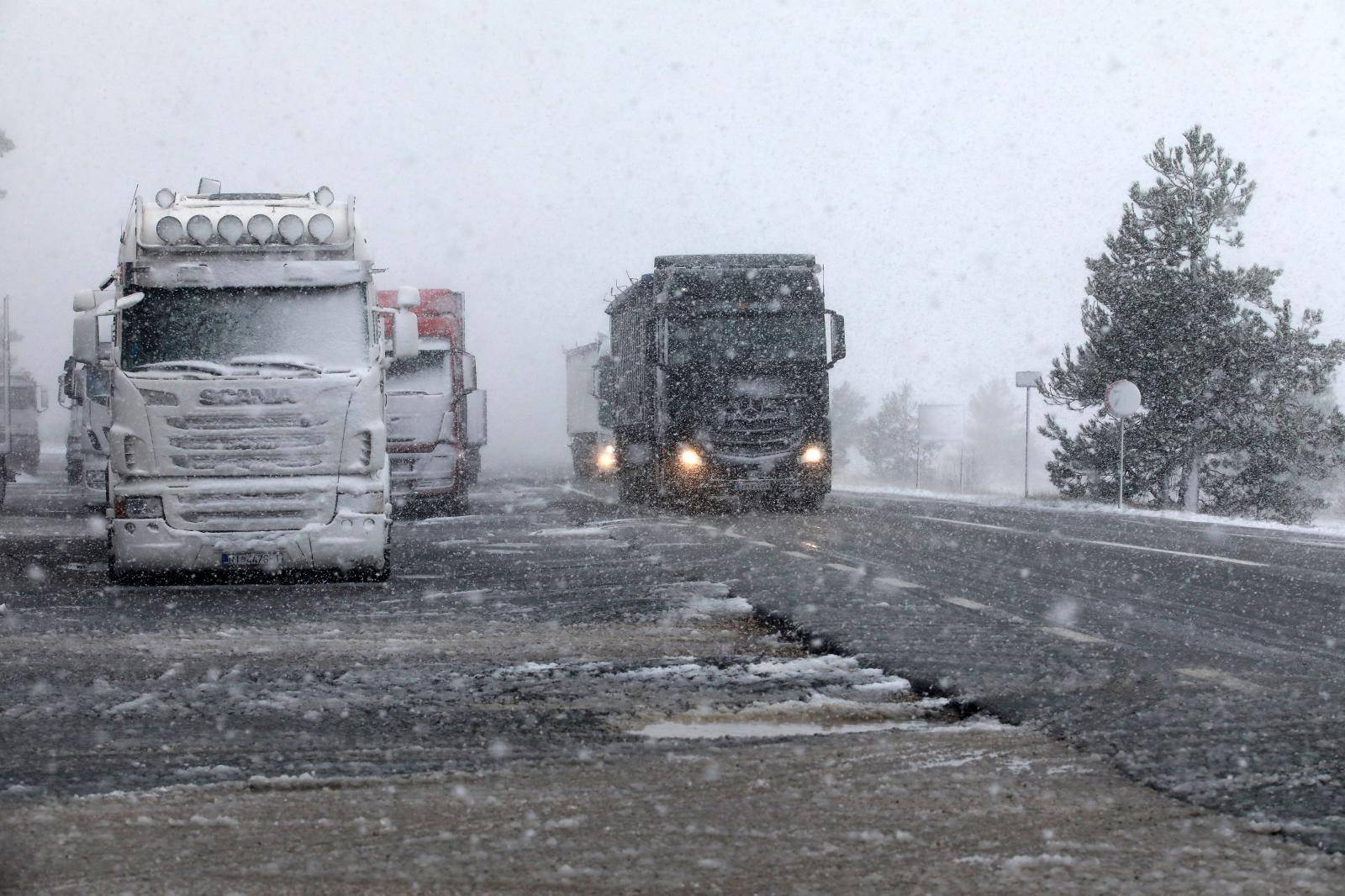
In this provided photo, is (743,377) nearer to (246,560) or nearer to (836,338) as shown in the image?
(836,338)

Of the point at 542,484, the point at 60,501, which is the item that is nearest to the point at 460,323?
the point at 60,501

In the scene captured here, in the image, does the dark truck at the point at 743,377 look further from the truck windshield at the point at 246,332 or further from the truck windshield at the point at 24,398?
the truck windshield at the point at 24,398

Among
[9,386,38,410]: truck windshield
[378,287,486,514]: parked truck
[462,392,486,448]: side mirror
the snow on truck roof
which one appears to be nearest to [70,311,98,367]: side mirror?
[378,287,486,514]: parked truck

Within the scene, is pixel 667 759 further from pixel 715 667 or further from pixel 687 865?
pixel 715 667

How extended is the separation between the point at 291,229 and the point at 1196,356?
3396 cm

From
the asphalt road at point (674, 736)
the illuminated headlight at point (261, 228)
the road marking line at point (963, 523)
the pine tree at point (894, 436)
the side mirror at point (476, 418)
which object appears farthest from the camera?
the pine tree at point (894, 436)

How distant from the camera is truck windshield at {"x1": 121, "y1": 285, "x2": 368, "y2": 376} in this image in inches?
453

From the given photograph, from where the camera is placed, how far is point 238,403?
1134cm

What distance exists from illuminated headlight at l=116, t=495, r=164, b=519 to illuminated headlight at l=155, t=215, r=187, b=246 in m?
2.23

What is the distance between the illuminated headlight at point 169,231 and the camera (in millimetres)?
12000

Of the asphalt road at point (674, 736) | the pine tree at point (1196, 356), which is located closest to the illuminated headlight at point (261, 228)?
the asphalt road at point (674, 736)

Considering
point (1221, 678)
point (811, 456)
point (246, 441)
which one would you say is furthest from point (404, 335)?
point (811, 456)

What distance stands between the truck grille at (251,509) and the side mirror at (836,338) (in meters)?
11.2

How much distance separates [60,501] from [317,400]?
2048 centimetres
